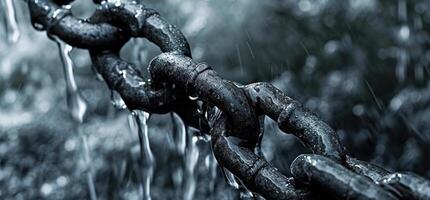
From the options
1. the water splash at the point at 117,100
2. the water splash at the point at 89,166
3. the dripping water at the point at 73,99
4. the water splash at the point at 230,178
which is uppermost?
the water splash at the point at 230,178

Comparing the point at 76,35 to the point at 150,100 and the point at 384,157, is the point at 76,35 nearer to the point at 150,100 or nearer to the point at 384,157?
the point at 150,100

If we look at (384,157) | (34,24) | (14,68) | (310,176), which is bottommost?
(14,68)

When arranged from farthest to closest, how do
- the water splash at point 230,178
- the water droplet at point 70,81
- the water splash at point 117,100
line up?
the water droplet at point 70,81
the water splash at point 117,100
the water splash at point 230,178

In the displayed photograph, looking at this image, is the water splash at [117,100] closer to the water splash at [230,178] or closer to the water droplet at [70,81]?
the water droplet at [70,81]

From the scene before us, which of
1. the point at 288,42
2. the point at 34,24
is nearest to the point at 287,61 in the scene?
the point at 288,42

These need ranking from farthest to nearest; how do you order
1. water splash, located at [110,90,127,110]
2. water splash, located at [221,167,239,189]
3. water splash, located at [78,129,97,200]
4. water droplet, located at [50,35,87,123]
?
water splash, located at [78,129,97,200] < water droplet, located at [50,35,87,123] < water splash, located at [110,90,127,110] < water splash, located at [221,167,239,189]

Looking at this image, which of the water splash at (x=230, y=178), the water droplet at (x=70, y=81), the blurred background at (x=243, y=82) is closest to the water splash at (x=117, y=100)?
the water droplet at (x=70, y=81)

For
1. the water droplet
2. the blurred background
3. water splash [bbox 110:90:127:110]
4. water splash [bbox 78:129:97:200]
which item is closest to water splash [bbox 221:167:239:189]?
water splash [bbox 110:90:127:110]

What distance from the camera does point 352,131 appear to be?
2824 millimetres

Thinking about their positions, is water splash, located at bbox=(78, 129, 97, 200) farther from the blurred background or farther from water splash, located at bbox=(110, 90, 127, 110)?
water splash, located at bbox=(110, 90, 127, 110)

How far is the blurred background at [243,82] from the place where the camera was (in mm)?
2516

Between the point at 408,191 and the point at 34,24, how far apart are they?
825mm

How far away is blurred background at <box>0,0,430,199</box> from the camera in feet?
8.25

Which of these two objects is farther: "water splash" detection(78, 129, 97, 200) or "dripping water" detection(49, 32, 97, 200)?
"water splash" detection(78, 129, 97, 200)
